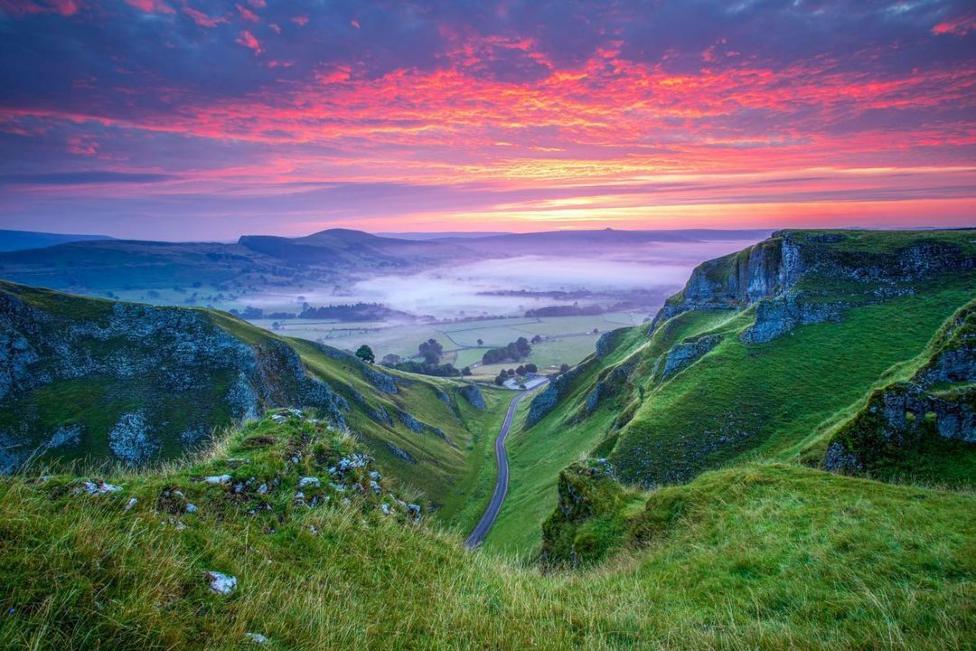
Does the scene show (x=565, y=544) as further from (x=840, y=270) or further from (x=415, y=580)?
(x=840, y=270)

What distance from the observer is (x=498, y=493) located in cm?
8256

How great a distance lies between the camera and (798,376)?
51.1 meters

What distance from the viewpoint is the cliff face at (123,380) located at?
191 feet

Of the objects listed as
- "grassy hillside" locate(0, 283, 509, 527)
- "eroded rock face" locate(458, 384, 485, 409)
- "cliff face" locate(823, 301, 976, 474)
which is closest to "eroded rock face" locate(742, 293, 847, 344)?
"cliff face" locate(823, 301, 976, 474)

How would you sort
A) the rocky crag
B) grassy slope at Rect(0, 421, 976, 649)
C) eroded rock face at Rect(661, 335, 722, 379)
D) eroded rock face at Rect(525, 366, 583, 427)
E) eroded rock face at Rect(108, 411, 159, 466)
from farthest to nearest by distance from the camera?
eroded rock face at Rect(525, 366, 583, 427), eroded rock face at Rect(661, 335, 722, 379), the rocky crag, eroded rock face at Rect(108, 411, 159, 466), grassy slope at Rect(0, 421, 976, 649)

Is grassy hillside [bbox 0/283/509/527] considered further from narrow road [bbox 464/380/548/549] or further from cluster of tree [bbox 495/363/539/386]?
cluster of tree [bbox 495/363/539/386]

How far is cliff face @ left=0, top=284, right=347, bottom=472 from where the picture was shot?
191ft

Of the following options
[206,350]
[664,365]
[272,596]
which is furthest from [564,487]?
[206,350]

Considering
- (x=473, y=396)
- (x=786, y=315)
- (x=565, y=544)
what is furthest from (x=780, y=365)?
(x=473, y=396)

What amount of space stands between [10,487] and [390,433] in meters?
85.8

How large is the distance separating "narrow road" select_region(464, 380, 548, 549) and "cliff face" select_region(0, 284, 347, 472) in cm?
2853

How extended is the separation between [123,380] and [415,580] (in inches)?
3001

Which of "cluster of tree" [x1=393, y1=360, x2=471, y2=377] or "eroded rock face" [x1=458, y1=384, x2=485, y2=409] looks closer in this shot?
"eroded rock face" [x1=458, y1=384, x2=485, y2=409]

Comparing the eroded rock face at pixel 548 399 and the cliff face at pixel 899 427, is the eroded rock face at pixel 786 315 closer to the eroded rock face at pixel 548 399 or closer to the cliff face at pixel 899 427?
Result: the cliff face at pixel 899 427
